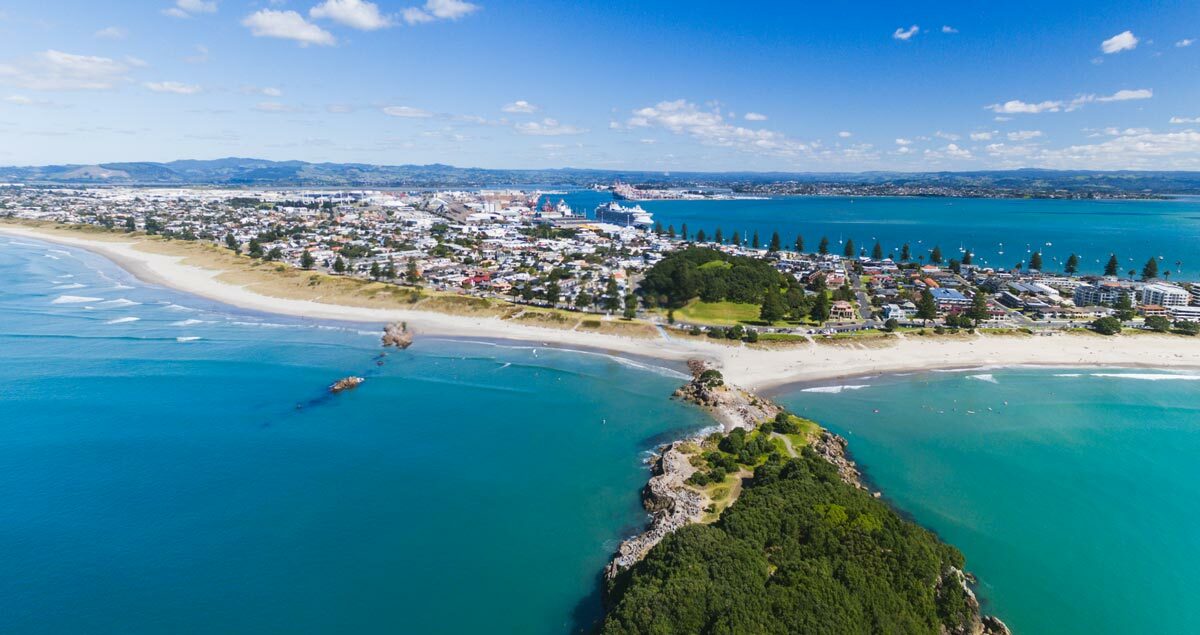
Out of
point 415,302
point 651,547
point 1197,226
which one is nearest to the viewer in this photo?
point 651,547

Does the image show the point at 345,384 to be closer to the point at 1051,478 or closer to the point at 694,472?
the point at 694,472

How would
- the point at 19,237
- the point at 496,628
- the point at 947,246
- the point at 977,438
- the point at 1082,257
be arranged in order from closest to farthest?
the point at 496,628 → the point at 977,438 → the point at 1082,257 → the point at 19,237 → the point at 947,246

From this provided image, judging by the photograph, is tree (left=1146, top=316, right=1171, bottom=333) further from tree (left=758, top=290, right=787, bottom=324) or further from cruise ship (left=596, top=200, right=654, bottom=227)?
cruise ship (left=596, top=200, right=654, bottom=227)

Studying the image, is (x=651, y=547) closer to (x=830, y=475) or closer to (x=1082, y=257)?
(x=830, y=475)

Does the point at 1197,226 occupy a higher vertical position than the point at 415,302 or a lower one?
higher

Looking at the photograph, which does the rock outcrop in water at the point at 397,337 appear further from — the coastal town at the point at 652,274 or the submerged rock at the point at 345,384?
the coastal town at the point at 652,274

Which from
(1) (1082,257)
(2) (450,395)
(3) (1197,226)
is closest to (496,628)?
(2) (450,395)

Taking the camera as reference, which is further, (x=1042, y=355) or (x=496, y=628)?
(x=1042, y=355)

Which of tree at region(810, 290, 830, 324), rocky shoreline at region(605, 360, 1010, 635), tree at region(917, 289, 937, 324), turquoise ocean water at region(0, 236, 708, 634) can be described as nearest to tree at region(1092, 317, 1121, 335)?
tree at region(917, 289, 937, 324)
